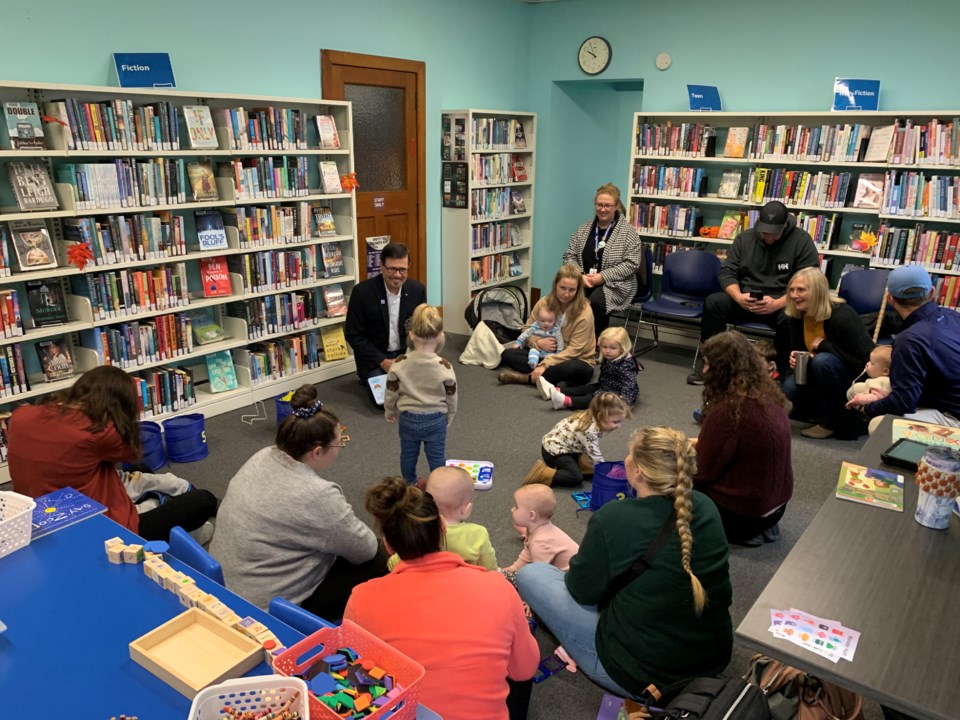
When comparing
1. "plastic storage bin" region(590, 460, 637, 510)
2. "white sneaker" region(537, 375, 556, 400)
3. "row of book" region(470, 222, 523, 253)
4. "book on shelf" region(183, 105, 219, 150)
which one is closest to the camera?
"plastic storage bin" region(590, 460, 637, 510)

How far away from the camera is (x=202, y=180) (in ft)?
15.1

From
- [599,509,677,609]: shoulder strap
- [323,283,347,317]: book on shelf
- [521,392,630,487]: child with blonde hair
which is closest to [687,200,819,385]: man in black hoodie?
[521,392,630,487]: child with blonde hair

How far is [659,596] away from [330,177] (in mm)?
4240

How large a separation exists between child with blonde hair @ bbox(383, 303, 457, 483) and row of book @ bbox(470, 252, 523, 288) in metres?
3.39

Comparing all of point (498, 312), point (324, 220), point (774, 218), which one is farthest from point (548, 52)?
point (324, 220)

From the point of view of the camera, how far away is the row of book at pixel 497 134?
263 inches

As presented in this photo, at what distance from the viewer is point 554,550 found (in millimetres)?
2791

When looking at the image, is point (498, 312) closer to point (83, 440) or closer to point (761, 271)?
point (761, 271)

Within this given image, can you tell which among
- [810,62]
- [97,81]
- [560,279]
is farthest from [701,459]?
[810,62]

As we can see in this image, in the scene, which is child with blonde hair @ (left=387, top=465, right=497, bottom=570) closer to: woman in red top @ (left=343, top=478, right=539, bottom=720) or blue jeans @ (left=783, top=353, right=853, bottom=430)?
woman in red top @ (left=343, top=478, right=539, bottom=720)

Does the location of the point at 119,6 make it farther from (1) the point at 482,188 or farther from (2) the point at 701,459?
(2) the point at 701,459

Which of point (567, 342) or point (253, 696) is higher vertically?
point (253, 696)

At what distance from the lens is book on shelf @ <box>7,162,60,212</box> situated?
376 cm

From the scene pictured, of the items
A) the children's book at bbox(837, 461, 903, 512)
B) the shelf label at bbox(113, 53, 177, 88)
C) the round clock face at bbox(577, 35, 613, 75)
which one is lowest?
the children's book at bbox(837, 461, 903, 512)
